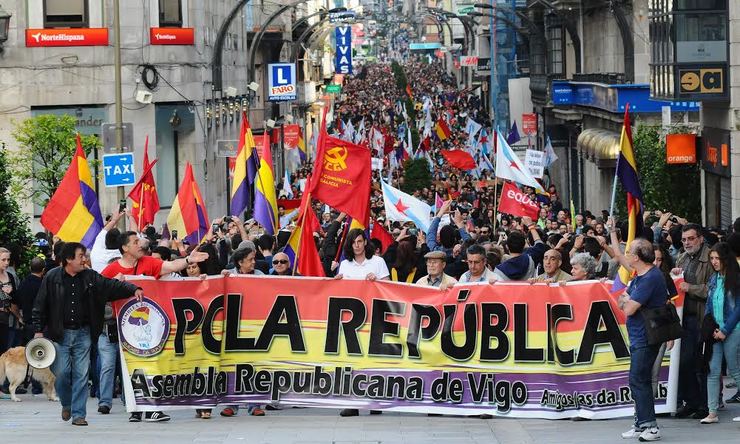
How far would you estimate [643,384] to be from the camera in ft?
35.2

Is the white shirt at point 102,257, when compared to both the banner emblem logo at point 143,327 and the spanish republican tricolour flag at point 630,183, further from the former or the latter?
the spanish republican tricolour flag at point 630,183

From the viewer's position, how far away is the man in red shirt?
12134 millimetres

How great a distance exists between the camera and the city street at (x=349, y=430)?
1092 centimetres

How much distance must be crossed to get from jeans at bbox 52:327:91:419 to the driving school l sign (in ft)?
133

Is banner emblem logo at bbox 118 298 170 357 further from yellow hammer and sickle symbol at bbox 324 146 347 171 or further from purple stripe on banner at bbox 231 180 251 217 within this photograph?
purple stripe on banner at bbox 231 180 251 217

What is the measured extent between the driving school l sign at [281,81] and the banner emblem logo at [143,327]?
133ft

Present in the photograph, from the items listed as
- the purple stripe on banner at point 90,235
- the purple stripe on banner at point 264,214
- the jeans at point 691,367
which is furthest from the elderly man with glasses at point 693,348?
the purple stripe on banner at point 264,214

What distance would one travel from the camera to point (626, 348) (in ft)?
38.2

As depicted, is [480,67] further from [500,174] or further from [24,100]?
[500,174]

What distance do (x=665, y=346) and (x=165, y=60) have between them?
1060 inches

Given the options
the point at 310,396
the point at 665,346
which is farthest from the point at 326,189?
the point at 665,346

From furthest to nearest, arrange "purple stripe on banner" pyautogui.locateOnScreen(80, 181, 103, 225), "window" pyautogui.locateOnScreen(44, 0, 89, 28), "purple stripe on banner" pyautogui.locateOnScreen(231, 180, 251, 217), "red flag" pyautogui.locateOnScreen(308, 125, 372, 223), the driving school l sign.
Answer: the driving school l sign → "window" pyautogui.locateOnScreen(44, 0, 89, 28) → "purple stripe on banner" pyautogui.locateOnScreen(231, 180, 251, 217) → "purple stripe on banner" pyautogui.locateOnScreen(80, 181, 103, 225) → "red flag" pyautogui.locateOnScreen(308, 125, 372, 223)

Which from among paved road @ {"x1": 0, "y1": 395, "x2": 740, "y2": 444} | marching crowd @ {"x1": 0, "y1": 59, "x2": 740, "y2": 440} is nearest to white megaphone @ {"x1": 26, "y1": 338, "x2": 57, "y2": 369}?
marching crowd @ {"x1": 0, "y1": 59, "x2": 740, "y2": 440}

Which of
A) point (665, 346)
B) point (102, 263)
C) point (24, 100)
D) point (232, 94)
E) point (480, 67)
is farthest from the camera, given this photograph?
point (480, 67)
